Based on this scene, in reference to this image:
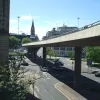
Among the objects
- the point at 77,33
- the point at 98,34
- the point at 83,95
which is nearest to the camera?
Result: the point at 98,34

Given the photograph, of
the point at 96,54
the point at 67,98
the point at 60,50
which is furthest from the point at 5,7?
the point at 60,50

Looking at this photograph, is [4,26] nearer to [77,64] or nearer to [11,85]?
[77,64]

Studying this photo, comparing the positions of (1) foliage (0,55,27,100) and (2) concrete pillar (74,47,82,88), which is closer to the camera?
(1) foliage (0,55,27,100)

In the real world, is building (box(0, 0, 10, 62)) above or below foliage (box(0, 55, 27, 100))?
above

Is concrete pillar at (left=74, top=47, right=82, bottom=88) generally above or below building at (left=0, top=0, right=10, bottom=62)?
below

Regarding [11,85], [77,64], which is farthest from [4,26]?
[11,85]

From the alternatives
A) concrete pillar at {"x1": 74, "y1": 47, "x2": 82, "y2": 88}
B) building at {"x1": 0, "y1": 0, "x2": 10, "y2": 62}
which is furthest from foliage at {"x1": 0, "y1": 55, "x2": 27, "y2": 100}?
concrete pillar at {"x1": 74, "y1": 47, "x2": 82, "y2": 88}

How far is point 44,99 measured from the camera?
138ft

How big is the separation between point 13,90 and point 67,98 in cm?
2659

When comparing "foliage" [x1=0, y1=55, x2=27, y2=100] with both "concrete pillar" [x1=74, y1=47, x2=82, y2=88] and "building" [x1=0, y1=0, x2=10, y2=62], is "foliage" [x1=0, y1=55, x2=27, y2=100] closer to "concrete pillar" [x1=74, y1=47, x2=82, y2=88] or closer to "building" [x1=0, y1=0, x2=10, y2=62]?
"building" [x1=0, y1=0, x2=10, y2=62]

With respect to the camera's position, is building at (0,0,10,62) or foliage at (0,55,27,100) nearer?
foliage at (0,55,27,100)

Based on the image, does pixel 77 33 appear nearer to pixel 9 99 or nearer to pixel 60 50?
pixel 9 99

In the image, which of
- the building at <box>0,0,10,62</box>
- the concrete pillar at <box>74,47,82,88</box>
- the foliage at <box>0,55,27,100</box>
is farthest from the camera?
the concrete pillar at <box>74,47,82,88</box>

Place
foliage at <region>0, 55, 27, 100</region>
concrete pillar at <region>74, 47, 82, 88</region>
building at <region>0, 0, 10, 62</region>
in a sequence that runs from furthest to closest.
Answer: concrete pillar at <region>74, 47, 82, 88</region>
building at <region>0, 0, 10, 62</region>
foliage at <region>0, 55, 27, 100</region>
